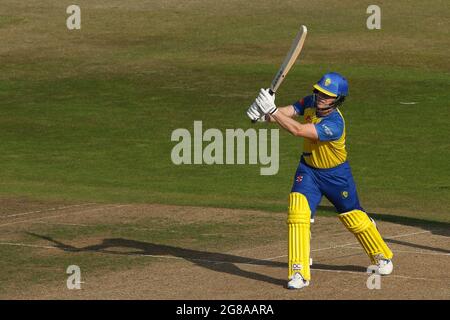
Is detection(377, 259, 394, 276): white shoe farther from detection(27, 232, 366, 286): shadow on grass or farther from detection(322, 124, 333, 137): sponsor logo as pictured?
detection(322, 124, 333, 137): sponsor logo

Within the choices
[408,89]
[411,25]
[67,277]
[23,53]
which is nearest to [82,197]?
[67,277]

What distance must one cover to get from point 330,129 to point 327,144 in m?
0.25

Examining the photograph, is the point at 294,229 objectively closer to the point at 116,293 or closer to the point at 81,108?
the point at 116,293

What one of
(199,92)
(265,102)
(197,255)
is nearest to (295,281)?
(265,102)

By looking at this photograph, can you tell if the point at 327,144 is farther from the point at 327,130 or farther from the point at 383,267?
the point at 383,267

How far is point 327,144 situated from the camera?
1363 centimetres

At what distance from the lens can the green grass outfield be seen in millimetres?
22469

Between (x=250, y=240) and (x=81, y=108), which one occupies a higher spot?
(x=81, y=108)

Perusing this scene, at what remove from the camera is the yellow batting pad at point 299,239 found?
13.2 metres

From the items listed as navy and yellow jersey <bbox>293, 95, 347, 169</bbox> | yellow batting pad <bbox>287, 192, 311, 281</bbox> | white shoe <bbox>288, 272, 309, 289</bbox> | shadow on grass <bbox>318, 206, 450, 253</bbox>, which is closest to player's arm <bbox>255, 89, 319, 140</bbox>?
navy and yellow jersey <bbox>293, 95, 347, 169</bbox>

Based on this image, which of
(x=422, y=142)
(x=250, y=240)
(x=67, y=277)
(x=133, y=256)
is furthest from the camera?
(x=422, y=142)

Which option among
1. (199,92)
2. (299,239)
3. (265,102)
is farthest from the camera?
(199,92)

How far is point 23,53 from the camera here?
36125 mm

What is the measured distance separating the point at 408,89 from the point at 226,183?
989 centimetres
